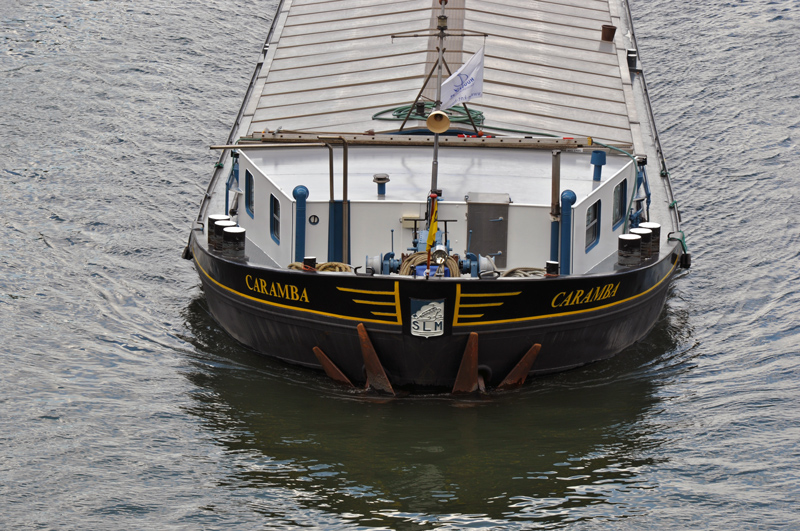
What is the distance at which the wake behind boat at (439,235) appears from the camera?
49.9 ft

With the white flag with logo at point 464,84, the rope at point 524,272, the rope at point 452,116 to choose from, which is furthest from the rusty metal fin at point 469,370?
the rope at point 452,116

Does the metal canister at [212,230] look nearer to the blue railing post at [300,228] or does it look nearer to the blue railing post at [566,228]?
the blue railing post at [300,228]

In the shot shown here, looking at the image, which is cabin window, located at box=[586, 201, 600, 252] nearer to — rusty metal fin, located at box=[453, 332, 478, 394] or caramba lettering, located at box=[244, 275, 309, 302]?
rusty metal fin, located at box=[453, 332, 478, 394]

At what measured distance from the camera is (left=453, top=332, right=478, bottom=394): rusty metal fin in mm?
15156

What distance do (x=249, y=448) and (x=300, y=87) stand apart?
10.1 m

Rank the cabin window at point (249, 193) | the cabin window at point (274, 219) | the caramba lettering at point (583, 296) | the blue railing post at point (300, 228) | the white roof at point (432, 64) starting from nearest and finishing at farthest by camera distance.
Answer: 1. the caramba lettering at point (583, 296)
2. the blue railing post at point (300, 228)
3. the cabin window at point (274, 219)
4. the cabin window at point (249, 193)
5. the white roof at point (432, 64)

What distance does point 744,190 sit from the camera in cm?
2419

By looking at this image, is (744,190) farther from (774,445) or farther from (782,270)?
(774,445)

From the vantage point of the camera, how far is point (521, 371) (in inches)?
623

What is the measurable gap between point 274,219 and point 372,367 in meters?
3.24

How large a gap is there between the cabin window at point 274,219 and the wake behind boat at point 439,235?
0.08 feet

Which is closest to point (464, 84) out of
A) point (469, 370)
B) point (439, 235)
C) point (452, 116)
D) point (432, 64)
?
point (439, 235)

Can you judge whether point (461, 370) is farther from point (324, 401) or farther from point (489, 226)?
point (489, 226)

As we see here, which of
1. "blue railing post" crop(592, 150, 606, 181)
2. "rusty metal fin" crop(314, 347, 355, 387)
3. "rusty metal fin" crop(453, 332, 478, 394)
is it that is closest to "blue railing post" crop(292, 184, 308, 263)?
"rusty metal fin" crop(314, 347, 355, 387)
